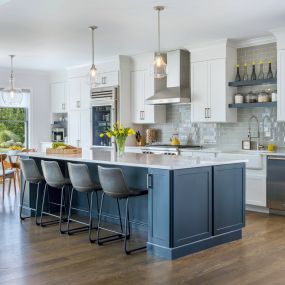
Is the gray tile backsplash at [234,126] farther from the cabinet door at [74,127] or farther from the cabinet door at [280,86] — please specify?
the cabinet door at [74,127]

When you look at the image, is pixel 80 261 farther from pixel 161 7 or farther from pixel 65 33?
pixel 65 33

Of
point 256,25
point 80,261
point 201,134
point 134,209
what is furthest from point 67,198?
point 256,25

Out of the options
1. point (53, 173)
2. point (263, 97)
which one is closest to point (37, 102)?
point (53, 173)

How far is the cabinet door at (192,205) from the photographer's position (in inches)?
156

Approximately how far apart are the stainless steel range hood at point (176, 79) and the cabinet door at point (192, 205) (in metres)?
3.29

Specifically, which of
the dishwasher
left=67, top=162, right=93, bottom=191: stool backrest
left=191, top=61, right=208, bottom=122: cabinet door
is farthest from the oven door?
left=67, top=162, right=93, bottom=191: stool backrest

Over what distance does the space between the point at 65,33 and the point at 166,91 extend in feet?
7.22

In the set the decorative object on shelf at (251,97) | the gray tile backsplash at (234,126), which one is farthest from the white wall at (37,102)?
the decorative object on shelf at (251,97)

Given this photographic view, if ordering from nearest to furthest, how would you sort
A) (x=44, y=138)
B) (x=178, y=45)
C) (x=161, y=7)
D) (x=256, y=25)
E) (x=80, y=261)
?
(x=80, y=261), (x=161, y=7), (x=256, y=25), (x=178, y=45), (x=44, y=138)

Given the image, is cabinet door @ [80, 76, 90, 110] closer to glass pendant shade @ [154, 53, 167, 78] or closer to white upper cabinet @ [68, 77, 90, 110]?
white upper cabinet @ [68, 77, 90, 110]

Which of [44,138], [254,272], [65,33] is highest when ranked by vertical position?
[65,33]

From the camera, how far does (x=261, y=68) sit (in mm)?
6648

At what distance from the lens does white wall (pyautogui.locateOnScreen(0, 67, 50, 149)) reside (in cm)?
1010

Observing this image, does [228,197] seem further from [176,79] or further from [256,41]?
[176,79]
